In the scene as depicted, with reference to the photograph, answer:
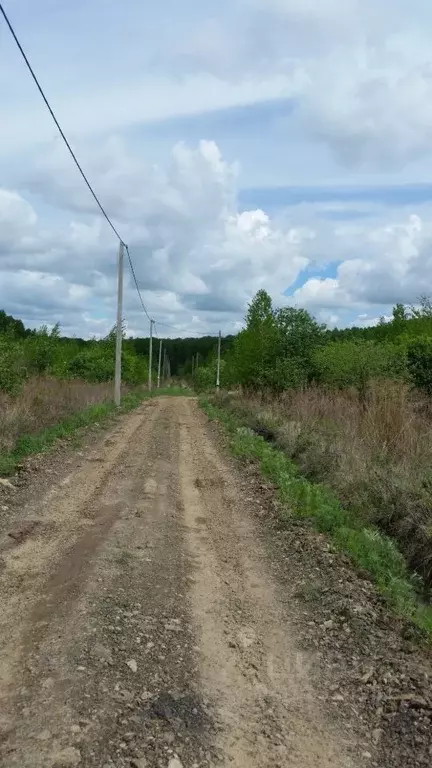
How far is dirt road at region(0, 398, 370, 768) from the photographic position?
332 centimetres

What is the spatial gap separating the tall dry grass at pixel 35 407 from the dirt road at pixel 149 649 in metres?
5.55

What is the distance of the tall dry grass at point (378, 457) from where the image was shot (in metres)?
7.90

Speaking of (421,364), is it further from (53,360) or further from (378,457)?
(53,360)

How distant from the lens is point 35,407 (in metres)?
17.4

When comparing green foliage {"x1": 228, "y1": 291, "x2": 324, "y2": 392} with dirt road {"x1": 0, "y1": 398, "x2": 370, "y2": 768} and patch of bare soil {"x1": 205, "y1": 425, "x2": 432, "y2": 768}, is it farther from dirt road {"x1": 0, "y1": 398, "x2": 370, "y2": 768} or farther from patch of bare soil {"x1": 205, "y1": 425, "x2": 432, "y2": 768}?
patch of bare soil {"x1": 205, "y1": 425, "x2": 432, "y2": 768}

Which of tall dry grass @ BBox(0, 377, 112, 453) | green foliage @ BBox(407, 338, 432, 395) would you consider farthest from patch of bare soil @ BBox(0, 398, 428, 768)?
green foliage @ BBox(407, 338, 432, 395)

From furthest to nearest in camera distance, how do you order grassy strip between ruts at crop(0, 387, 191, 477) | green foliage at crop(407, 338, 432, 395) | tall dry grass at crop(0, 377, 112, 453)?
green foliage at crop(407, 338, 432, 395) → tall dry grass at crop(0, 377, 112, 453) → grassy strip between ruts at crop(0, 387, 191, 477)

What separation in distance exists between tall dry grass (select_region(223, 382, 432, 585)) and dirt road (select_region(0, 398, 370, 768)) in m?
1.93

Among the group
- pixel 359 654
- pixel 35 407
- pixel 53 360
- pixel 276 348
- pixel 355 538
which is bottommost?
pixel 359 654

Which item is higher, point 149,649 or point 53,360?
point 53,360

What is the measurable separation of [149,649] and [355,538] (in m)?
3.44

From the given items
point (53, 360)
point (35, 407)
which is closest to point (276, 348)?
point (35, 407)

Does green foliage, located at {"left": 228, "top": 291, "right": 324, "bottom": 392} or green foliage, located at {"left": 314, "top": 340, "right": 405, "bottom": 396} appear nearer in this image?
green foliage, located at {"left": 314, "top": 340, "right": 405, "bottom": 396}

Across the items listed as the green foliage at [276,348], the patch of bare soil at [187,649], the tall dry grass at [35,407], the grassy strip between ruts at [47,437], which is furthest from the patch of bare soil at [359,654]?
the green foliage at [276,348]
